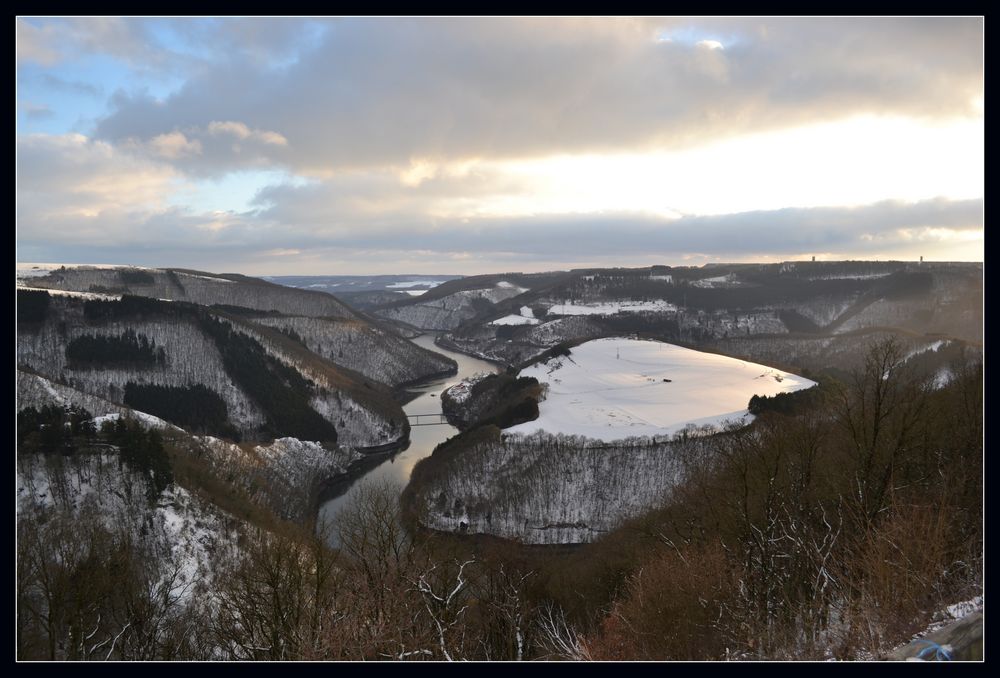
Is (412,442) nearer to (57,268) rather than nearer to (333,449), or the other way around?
(333,449)

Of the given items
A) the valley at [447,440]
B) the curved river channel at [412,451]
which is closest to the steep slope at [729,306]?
the valley at [447,440]

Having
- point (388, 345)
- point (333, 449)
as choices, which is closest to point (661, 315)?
point (388, 345)

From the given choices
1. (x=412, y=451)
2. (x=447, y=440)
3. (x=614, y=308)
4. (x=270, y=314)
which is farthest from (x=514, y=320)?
(x=447, y=440)

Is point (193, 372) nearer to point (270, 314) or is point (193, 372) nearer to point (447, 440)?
point (447, 440)

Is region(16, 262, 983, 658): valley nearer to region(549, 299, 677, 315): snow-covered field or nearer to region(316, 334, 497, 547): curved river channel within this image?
region(316, 334, 497, 547): curved river channel

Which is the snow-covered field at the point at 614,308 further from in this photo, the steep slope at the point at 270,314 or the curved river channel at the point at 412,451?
the steep slope at the point at 270,314
